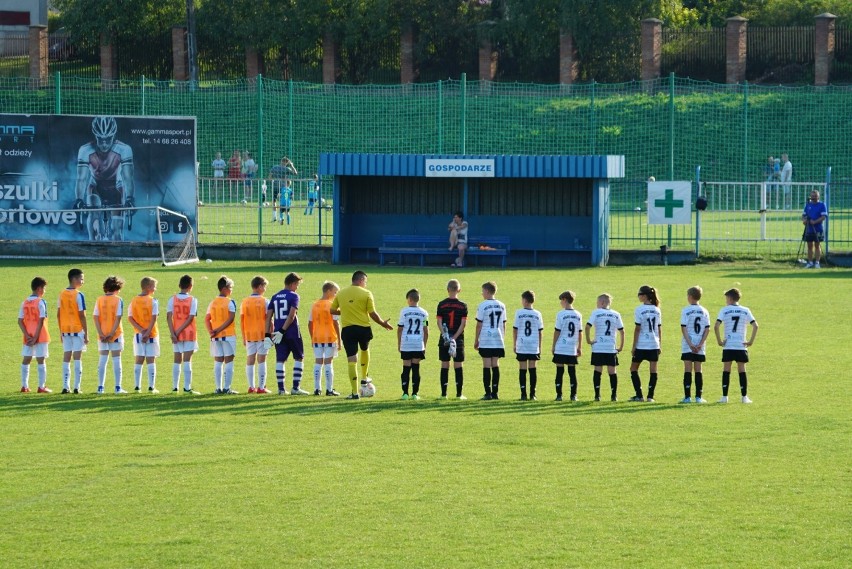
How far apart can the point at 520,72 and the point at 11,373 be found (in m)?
45.5

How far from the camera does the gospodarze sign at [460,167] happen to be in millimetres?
32156

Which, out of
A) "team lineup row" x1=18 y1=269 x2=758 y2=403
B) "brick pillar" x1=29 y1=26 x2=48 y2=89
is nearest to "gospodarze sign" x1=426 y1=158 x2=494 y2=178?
"team lineup row" x1=18 y1=269 x2=758 y2=403

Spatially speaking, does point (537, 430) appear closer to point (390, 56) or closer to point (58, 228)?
point (58, 228)

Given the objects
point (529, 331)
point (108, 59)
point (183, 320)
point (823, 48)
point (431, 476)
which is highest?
point (108, 59)

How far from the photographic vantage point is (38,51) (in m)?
59.6

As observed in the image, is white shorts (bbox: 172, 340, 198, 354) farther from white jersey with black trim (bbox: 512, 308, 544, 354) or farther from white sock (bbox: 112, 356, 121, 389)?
white jersey with black trim (bbox: 512, 308, 544, 354)

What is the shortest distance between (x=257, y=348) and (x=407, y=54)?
4526cm

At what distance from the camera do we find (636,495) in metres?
11.5

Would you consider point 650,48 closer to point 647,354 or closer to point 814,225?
point 814,225

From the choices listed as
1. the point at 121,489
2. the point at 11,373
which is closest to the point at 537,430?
the point at 121,489

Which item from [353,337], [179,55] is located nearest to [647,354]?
[353,337]

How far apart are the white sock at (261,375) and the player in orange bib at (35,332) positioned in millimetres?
2732

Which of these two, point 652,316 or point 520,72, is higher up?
Answer: point 520,72

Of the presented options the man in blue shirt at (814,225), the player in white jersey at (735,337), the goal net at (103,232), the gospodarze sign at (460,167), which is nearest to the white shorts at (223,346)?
the player in white jersey at (735,337)
